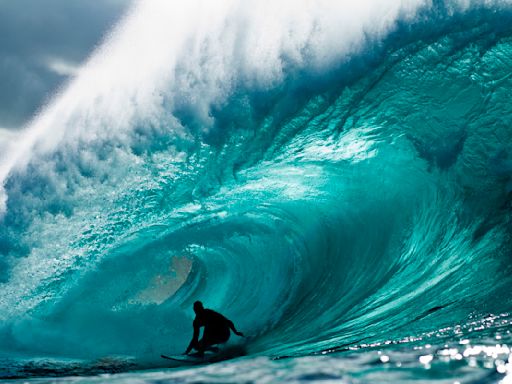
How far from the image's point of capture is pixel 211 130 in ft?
22.7

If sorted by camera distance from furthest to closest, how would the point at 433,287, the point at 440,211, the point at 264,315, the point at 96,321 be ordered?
the point at 96,321 → the point at 264,315 → the point at 440,211 → the point at 433,287

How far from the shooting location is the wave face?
652 centimetres

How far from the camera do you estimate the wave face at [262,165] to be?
6523 millimetres

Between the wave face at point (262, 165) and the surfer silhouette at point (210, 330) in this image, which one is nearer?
the surfer silhouette at point (210, 330)

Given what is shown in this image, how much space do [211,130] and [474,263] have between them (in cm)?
378

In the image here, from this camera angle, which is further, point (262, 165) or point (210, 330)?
point (262, 165)

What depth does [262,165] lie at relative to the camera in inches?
278

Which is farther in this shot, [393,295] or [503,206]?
[503,206]

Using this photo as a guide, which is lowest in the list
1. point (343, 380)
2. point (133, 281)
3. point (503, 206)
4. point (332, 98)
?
point (343, 380)

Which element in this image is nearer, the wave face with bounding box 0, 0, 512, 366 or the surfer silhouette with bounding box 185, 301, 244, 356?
the surfer silhouette with bounding box 185, 301, 244, 356

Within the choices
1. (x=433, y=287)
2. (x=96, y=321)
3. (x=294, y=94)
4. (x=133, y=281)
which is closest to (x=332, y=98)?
(x=294, y=94)

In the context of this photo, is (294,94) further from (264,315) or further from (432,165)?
(264,315)

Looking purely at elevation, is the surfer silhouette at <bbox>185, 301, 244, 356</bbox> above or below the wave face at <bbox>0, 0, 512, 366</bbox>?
below

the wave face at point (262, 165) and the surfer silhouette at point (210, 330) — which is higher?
the wave face at point (262, 165)
